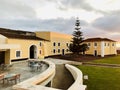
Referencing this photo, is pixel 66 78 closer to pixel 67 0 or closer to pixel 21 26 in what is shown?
pixel 67 0

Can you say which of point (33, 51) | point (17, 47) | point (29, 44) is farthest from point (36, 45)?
point (17, 47)

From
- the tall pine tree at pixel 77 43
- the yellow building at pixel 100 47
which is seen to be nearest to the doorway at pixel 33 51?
the tall pine tree at pixel 77 43

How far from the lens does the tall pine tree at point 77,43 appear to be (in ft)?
155

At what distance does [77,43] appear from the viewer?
159ft

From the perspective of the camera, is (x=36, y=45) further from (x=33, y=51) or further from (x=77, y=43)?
(x=77, y=43)

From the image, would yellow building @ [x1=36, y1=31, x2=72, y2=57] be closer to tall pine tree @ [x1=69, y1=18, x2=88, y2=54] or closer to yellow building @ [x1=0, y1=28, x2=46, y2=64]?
yellow building @ [x1=0, y1=28, x2=46, y2=64]

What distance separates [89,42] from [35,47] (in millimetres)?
26013

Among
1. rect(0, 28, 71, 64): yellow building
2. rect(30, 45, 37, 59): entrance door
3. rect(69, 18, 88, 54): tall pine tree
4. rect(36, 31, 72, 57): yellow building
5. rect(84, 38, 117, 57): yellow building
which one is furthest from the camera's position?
rect(84, 38, 117, 57): yellow building

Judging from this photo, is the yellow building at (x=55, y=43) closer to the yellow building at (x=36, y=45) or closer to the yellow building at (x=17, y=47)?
the yellow building at (x=36, y=45)

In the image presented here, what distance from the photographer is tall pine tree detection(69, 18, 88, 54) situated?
47297mm

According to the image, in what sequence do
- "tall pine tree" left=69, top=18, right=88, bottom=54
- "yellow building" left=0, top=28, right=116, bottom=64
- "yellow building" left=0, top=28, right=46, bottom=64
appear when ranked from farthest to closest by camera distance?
1. "tall pine tree" left=69, top=18, right=88, bottom=54
2. "yellow building" left=0, top=28, right=116, bottom=64
3. "yellow building" left=0, top=28, right=46, bottom=64

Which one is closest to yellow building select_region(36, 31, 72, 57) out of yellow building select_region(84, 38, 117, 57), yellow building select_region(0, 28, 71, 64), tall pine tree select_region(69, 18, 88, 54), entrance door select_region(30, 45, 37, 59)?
yellow building select_region(0, 28, 71, 64)

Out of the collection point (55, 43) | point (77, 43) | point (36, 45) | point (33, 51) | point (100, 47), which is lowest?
point (33, 51)

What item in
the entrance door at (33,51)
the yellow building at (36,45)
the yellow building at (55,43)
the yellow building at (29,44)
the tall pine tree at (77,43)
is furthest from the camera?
the tall pine tree at (77,43)
